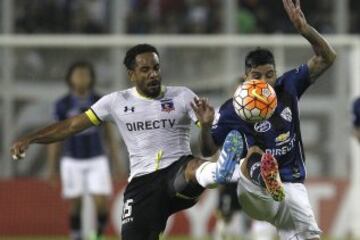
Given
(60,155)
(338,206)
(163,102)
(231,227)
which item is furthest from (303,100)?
(163,102)

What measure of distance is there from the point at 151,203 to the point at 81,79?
4.88m

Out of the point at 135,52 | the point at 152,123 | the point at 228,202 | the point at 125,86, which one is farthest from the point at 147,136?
the point at 125,86

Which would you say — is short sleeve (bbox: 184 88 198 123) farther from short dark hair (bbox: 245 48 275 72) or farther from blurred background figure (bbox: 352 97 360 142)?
blurred background figure (bbox: 352 97 360 142)

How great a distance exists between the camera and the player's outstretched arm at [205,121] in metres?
9.33

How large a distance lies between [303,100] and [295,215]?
8.31 meters

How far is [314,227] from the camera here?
9484 millimetres

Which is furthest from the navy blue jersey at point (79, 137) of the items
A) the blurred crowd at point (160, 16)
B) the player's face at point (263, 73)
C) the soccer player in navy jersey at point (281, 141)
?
the player's face at point (263, 73)

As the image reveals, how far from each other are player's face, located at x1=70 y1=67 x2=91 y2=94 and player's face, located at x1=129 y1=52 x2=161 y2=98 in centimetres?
444

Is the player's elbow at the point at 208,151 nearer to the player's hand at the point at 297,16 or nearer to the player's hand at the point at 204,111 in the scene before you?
the player's hand at the point at 204,111

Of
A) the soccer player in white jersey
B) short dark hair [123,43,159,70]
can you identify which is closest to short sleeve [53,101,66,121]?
the soccer player in white jersey

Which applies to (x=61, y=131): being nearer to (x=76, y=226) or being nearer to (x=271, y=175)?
(x=271, y=175)

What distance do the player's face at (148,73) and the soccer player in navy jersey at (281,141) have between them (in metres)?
0.66

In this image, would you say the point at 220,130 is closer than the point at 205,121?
No

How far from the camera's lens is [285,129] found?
9539 millimetres
